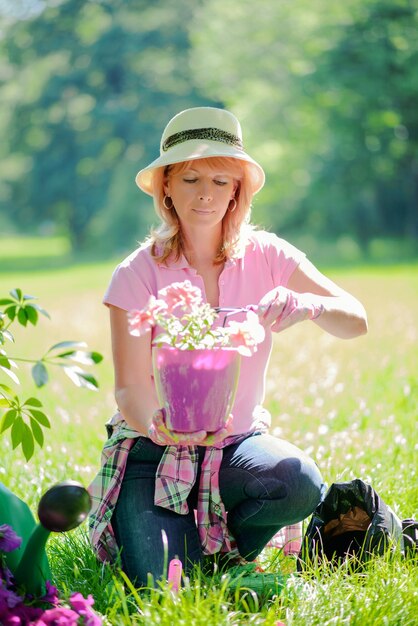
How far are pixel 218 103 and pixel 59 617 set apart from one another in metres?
32.2

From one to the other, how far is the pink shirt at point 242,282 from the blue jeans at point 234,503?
6.3 inches

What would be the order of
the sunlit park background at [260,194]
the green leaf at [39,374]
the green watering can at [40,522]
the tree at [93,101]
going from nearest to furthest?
the green leaf at [39,374] → the green watering can at [40,522] → the sunlit park background at [260,194] → the tree at [93,101]

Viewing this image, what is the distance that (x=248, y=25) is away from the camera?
95.6 ft

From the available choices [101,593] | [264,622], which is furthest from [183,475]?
[264,622]

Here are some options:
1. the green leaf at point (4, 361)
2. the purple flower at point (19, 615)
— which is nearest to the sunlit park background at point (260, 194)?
the purple flower at point (19, 615)

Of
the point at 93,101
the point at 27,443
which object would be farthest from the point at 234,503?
the point at 93,101

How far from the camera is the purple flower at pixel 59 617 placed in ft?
6.79

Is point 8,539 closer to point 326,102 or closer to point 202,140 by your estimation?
point 202,140

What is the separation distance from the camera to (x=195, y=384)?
7.97 ft

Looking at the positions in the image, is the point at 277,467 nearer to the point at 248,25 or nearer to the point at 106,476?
the point at 106,476

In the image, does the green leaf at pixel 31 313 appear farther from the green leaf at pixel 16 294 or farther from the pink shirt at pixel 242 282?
the pink shirt at pixel 242 282

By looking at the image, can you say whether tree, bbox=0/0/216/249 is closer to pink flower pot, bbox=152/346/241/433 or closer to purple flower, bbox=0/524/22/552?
pink flower pot, bbox=152/346/241/433

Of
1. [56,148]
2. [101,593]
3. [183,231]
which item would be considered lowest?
[101,593]

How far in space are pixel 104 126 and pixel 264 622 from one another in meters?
34.6
